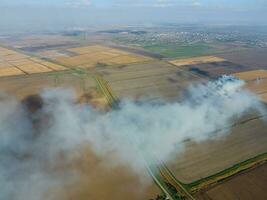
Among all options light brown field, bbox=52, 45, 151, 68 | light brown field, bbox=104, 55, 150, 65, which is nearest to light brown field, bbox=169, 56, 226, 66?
light brown field, bbox=52, 45, 151, 68

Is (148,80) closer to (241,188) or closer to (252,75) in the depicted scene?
(252,75)

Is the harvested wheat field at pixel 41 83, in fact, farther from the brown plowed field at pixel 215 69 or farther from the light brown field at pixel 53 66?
the brown plowed field at pixel 215 69

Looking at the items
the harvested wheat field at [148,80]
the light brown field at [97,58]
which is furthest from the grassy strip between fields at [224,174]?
the light brown field at [97,58]

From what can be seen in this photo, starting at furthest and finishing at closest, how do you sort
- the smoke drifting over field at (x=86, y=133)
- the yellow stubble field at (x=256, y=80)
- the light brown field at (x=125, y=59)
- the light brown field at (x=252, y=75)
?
the light brown field at (x=125, y=59)
the light brown field at (x=252, y=75)
the yellow stubble field at (x=256, y=80)
the smoke drifting over field at (x=86, y=133)

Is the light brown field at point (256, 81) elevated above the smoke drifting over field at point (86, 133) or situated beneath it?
elevated above

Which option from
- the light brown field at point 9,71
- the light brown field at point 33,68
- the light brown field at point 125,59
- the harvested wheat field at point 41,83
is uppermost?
the light brown field at point 125,59
